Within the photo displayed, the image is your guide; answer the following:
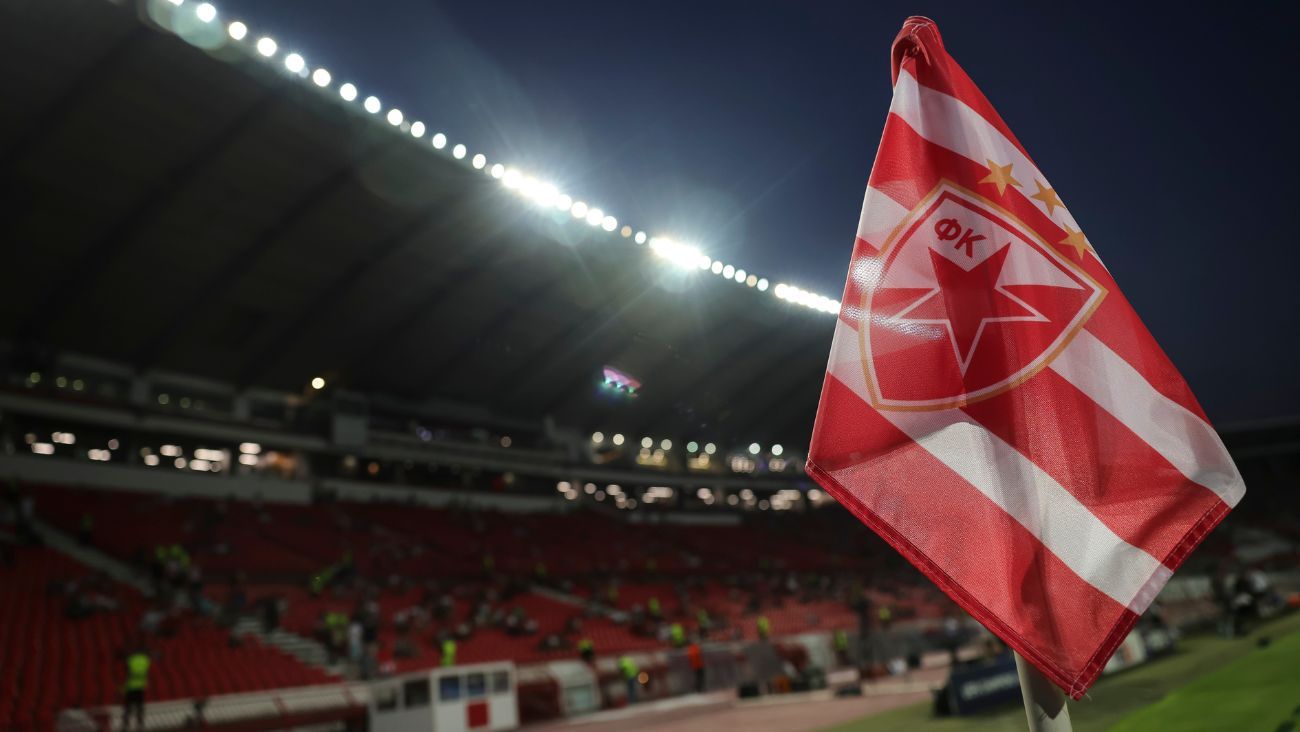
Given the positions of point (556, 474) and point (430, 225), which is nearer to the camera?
point (430, 225)

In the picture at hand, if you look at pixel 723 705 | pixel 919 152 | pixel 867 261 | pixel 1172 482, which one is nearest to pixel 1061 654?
pixel 1172 482

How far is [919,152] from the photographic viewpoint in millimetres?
2334

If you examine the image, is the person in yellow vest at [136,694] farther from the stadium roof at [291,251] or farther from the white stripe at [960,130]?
the white stripe at [960,130]

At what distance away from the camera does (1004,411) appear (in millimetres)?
2107

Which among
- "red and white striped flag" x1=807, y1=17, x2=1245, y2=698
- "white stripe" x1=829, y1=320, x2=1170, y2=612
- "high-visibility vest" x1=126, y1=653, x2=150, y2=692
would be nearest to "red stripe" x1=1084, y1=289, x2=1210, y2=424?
"red and white striped flag" x1=807, y1=17, x2=1245, y2=698

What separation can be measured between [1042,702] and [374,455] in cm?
3693

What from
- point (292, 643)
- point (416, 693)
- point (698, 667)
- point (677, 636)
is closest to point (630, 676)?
point (698, 667)

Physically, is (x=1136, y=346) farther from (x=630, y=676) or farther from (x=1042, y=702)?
(x=630, y=676)

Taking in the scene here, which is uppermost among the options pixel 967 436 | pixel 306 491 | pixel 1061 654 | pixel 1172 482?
pixel 306 491

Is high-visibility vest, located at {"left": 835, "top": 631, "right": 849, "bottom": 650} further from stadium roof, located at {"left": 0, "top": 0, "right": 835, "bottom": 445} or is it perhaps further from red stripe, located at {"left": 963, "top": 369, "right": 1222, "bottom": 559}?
red stripe, located at {"left": 963, "top": 369, "right": 1222, "bottom": 559}

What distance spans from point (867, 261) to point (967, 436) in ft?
1.87

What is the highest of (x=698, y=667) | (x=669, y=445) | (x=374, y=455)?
(x=669, y=445)

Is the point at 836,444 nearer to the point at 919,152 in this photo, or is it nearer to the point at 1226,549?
the point at 919,152

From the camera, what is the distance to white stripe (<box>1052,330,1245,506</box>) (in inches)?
79.0
